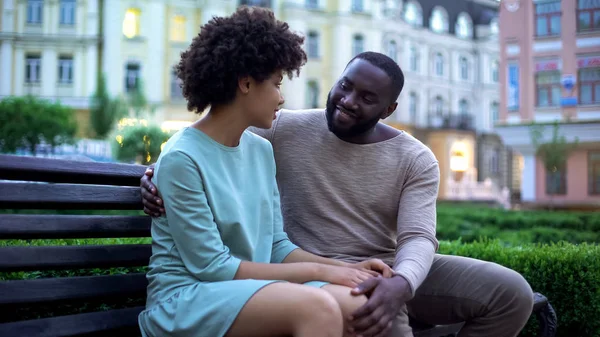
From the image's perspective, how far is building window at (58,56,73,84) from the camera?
105ft

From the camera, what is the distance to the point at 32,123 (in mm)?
24469

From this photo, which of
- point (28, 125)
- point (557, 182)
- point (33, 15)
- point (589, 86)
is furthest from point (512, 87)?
point (33, 15)

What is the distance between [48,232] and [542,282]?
3031mm

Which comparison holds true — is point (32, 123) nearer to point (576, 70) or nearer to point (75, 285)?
point (576, 70)

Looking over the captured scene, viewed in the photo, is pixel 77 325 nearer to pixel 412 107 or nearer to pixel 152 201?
pixel 152 201

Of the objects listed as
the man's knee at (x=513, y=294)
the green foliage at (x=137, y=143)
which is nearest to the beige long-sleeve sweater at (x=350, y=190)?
the man's knee at (x=513, y=294)

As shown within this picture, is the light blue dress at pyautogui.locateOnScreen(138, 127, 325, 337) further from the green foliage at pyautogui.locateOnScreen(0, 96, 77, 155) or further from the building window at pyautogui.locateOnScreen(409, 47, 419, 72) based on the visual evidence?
the building window at pyautogui.locateOnScreen(409, 47, 419, 72)

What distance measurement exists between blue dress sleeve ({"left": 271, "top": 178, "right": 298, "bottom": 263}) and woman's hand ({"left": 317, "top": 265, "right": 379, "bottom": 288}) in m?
0.28

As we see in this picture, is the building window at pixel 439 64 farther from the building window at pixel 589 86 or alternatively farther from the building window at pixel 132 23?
the building window at pixel 132 23

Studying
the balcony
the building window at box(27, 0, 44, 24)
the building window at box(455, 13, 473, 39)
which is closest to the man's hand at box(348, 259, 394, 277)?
the building window at box(27, 0, 44, 24)

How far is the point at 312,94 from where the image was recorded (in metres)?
36.2

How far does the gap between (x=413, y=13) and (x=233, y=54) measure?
129 feet

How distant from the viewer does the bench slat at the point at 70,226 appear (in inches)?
92.4

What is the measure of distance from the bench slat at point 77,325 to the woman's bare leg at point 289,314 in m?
0.58
